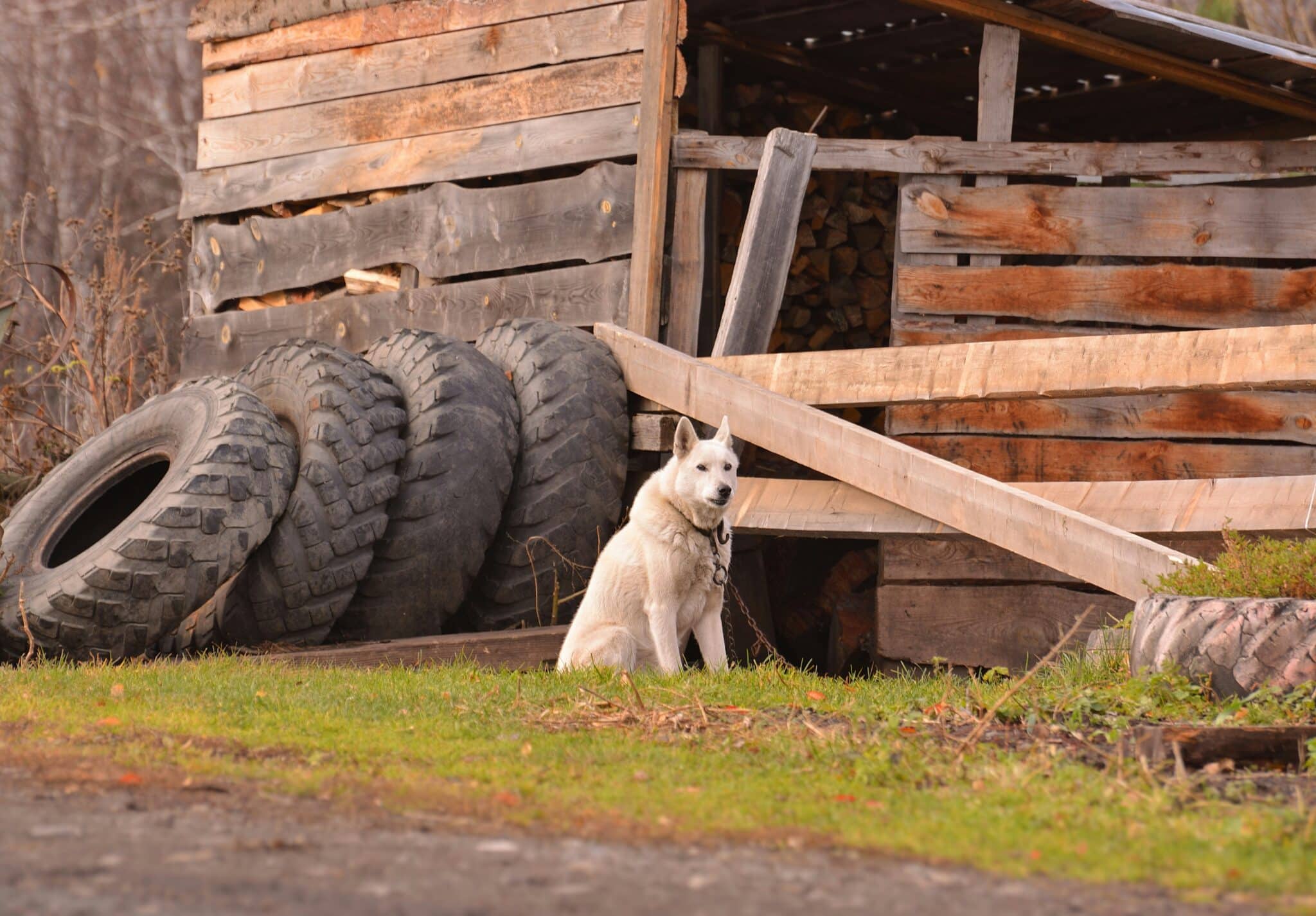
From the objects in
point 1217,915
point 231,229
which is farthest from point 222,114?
point 1217,915

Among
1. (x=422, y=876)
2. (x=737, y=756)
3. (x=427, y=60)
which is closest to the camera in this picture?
(x=422, y=876)

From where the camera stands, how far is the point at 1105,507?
6.29 m

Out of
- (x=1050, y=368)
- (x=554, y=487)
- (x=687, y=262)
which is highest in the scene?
(x=687, y=262)

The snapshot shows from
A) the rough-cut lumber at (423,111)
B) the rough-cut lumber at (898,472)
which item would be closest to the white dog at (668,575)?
the rough-cut lumber at (898,472)

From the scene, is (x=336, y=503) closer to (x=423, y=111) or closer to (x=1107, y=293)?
(x=423, y=111)

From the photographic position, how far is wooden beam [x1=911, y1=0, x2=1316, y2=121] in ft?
26.2

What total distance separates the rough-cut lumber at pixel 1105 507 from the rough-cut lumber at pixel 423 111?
9.44 feet

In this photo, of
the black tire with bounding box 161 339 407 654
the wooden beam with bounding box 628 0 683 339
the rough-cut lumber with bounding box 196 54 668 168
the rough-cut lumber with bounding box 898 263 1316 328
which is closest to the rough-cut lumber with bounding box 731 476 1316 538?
the wooden beam with bounding box 628 0 683 339

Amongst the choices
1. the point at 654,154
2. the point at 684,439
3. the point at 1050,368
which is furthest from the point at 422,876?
the point at 654,154

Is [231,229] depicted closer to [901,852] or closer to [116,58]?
[901,852]

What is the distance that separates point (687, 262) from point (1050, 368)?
2.82 m

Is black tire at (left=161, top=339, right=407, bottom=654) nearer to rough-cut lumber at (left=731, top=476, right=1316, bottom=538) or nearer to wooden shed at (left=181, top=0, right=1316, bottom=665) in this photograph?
wooden shed at (left=181, top=0, right=1316, bottom=665)

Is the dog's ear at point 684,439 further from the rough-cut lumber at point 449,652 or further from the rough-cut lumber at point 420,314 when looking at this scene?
the rough-cut lumber at point 420,314

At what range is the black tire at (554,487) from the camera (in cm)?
730
